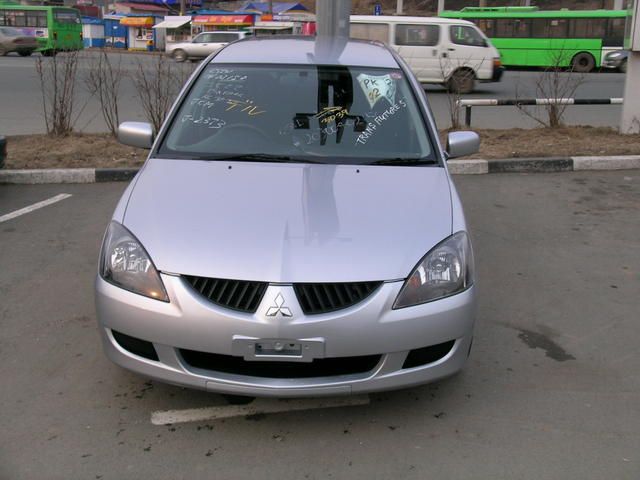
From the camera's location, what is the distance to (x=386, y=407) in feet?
11.0

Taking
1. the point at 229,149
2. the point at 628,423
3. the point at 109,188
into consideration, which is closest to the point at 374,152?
the point at 229,149

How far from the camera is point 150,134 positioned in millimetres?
4340

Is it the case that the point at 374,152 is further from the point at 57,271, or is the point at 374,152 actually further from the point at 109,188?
the point at 109,188

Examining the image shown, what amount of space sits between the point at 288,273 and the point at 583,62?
2868cm

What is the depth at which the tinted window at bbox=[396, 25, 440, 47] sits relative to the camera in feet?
63.4

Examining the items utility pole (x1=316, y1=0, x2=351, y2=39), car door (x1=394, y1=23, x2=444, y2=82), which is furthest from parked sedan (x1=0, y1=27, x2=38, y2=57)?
utility pole (x1=316, y1=0, x2=351, y2=39)

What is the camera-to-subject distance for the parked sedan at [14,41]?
36.7 metres

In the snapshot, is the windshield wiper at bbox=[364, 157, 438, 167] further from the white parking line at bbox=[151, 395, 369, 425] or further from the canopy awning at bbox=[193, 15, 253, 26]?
the canopy awning at bbox=[193, 15, 253, 26]

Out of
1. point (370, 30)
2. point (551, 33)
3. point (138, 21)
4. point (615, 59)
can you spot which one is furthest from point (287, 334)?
point (138, 21)

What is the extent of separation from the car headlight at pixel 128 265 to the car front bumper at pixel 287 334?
0.04 metres

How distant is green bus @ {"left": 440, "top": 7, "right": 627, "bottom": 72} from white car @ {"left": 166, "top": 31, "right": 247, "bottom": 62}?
41.6ft

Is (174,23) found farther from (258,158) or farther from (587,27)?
(258,158)

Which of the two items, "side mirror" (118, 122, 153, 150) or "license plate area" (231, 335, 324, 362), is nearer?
"license plate area" (231, 335, 324, 362)

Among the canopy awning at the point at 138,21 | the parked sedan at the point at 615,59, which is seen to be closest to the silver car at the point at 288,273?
the parked sedan at the point at 615,59
